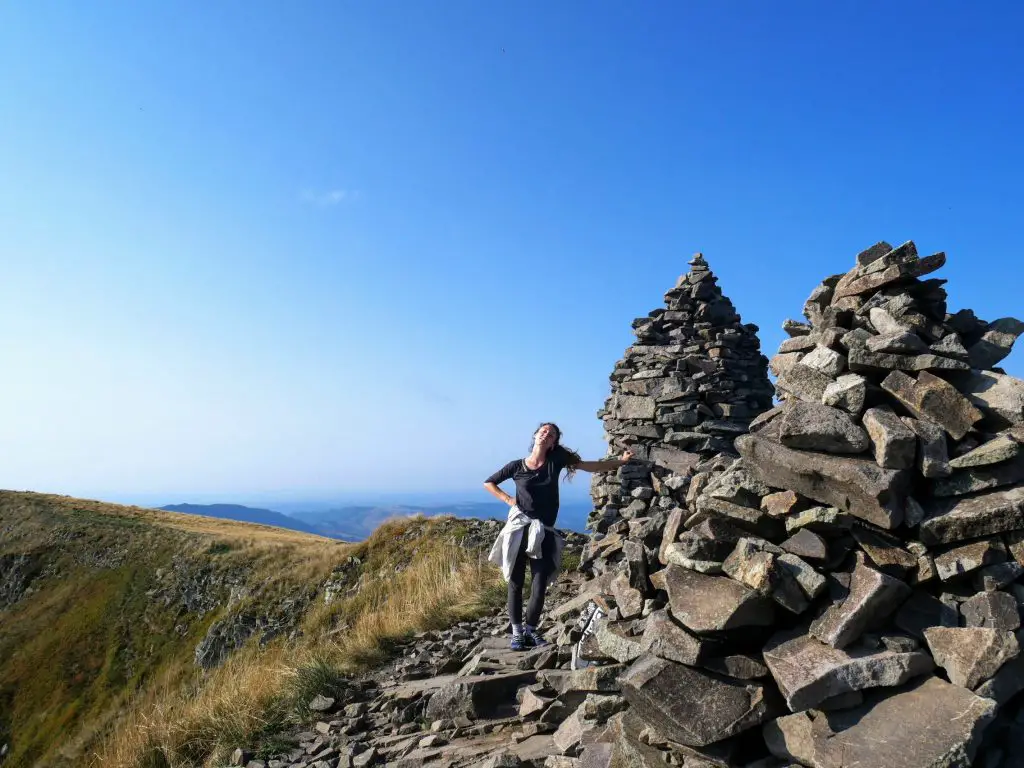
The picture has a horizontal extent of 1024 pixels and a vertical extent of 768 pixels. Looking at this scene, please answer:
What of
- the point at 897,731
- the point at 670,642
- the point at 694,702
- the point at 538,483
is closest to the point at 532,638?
the point at 538,483

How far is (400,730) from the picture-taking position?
683 cm

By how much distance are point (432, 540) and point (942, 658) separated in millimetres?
19801

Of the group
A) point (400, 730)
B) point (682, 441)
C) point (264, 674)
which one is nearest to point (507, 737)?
point (400, 730)

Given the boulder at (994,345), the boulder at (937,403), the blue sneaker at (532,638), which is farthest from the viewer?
the blue sneaker at (532,638)

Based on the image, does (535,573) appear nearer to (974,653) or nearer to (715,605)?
(715,605)

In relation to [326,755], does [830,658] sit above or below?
above

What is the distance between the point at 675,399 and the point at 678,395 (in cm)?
12

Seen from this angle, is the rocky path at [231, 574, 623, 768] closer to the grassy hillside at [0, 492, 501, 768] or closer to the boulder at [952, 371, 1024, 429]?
the grassy hillside at [0, 492, 501, 768]

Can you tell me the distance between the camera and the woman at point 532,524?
26.1 feet

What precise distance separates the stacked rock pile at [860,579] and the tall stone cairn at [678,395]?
5971 mm

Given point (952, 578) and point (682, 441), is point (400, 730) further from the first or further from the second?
point (682, 441)

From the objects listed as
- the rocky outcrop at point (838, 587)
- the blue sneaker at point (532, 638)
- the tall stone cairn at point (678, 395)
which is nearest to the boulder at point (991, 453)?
the rocky outcrop at point (838, 587)

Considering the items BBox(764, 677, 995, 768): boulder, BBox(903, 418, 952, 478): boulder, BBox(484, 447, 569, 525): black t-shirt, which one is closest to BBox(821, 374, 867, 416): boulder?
BBox(903, 418, 952, 478): boulder

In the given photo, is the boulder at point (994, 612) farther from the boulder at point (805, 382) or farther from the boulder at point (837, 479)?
the boulder at point (805, 382)
